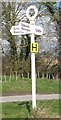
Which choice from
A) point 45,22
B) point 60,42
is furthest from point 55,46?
point 45,22

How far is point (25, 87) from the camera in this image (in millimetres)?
15602

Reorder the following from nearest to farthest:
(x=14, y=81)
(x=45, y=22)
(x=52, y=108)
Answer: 1. (x=52, y=108)
2. (x=14, y=81)
3. (x=45, y=22)

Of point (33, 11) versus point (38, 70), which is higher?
point (33, 11)

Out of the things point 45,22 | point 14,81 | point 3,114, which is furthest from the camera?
point 45,22

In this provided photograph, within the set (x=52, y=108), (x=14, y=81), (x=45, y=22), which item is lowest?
(x=14, y=81)

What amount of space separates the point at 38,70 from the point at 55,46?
1970mm

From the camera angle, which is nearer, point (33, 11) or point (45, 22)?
point (33, 11)

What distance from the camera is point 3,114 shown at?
765cm

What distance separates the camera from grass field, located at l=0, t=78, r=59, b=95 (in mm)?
14831

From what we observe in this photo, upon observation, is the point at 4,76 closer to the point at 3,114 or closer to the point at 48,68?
the point at 48,68

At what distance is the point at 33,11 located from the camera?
771cm

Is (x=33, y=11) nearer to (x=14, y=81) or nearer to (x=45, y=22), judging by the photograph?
(x=14, y=81)

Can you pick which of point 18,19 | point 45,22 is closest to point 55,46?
point 45,22

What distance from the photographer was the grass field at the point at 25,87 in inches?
584
